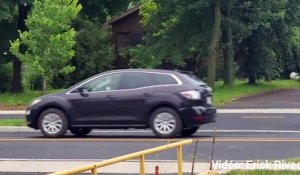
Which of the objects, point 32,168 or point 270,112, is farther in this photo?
point 270,112

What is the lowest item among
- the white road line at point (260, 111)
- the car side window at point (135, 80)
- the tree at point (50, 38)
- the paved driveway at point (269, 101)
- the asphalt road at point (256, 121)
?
→ the paved driveway at point (269, 101)

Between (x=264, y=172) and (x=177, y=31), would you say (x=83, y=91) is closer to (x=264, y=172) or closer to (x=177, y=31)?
(x=264, y=172)

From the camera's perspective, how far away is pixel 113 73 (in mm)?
19203

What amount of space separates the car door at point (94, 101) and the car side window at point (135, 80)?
0.53 ft

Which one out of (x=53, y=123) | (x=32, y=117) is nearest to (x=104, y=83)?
(x=53, y=123)

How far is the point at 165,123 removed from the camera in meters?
18.5

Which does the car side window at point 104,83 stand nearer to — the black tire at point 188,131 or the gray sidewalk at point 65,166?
the black tire at point 188,131

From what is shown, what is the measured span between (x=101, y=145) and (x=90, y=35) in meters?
34.7

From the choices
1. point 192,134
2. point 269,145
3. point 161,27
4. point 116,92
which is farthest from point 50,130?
point 161,27

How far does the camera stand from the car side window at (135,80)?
1902cm

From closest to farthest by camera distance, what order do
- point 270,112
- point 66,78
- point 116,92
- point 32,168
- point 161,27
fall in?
point 32,168
point 116,92
point 270,112
point 161,27
point 66,78

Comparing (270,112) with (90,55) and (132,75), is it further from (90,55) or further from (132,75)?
(90,55)

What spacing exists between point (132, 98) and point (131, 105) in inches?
6.4

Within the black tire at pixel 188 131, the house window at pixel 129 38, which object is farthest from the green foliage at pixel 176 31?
the black tire at pixel 188 131
